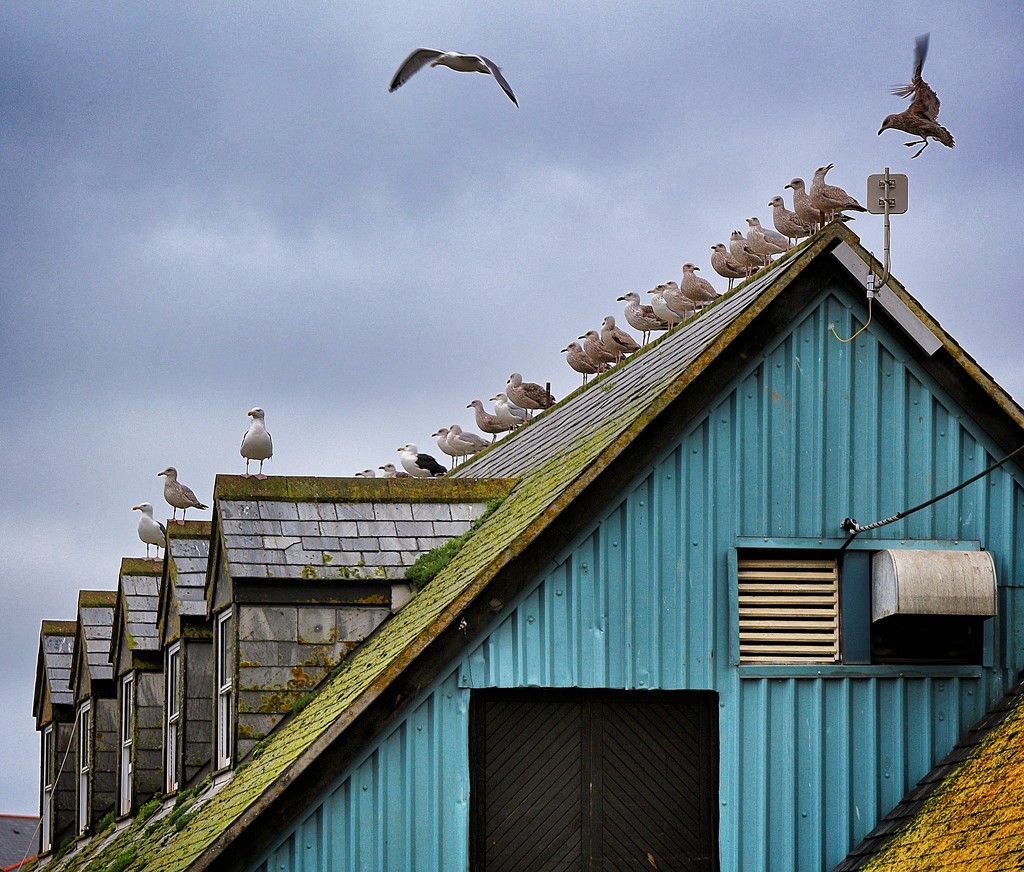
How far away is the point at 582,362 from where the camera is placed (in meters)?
32.9

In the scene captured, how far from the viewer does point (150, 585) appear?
22.5 meters

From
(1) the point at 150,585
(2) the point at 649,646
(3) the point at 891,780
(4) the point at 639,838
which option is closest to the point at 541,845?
(4) the point at 639,838

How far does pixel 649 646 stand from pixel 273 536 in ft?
12.0

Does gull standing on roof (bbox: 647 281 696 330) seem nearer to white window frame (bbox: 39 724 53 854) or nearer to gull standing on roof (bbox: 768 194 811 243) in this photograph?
gull standing on roof (bbox: 768 194 811 243)

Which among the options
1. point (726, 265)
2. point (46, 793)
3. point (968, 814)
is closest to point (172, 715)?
point (46, 793)

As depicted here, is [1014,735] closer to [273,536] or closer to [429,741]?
[429,741]

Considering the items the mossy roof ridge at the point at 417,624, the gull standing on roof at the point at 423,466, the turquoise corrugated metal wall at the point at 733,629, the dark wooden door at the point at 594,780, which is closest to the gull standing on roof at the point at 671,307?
the gull standing on roof at the point at 423,466

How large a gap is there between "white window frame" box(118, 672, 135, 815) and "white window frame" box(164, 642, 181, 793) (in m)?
1.51

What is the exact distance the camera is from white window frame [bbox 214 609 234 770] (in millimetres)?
16500

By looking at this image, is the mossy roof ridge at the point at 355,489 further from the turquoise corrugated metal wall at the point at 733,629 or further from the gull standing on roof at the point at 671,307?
the gull standing on roof at the point at 671,307

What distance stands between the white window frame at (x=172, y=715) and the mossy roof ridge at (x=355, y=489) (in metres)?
2.68

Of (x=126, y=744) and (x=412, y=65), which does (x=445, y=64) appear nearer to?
(x=412, y=65)

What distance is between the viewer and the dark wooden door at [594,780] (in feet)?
46.1

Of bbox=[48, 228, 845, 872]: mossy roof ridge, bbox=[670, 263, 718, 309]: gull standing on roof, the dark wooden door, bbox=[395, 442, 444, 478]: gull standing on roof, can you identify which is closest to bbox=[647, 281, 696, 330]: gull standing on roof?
bbox=[670, 263, 718, 309]: gull standing on roof
